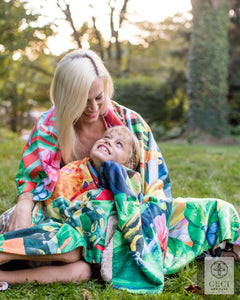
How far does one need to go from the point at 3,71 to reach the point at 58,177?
321 inches

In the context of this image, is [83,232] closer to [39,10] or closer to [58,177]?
[58,177]

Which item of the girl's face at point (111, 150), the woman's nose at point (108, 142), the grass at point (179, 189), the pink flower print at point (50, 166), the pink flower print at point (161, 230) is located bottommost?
the grass at point (179, 189)

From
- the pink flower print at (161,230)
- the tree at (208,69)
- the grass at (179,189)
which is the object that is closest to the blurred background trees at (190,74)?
the tree at (208,69)

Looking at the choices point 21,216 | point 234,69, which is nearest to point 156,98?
point 234,69

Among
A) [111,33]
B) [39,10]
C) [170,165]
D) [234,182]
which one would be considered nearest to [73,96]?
[234,182]

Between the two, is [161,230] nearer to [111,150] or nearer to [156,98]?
[111,150]

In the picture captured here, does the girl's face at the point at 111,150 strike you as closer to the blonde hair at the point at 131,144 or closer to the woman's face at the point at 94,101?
the blonde hair at the point at 131,144

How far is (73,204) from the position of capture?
2.41 meters

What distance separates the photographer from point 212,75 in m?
10.4

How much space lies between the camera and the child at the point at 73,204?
2.12 metres

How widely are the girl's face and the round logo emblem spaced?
3.12 feet

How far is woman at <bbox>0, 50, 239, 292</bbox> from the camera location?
220 centimetres

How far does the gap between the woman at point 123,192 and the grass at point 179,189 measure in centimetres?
10

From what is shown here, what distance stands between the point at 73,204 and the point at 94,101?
2.55ft
